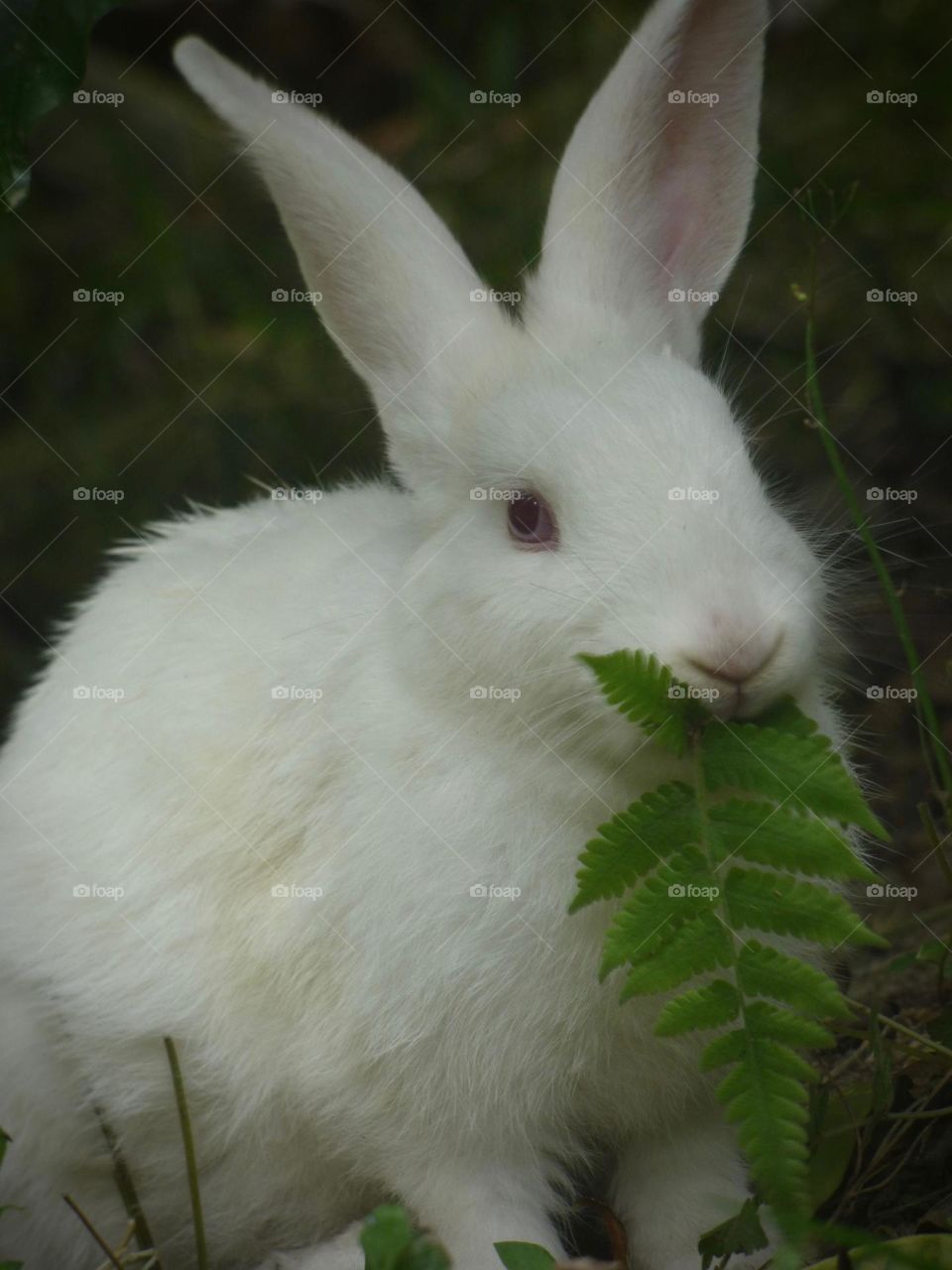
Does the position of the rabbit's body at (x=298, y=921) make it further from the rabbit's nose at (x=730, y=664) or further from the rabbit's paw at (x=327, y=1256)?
the rabbit's nose at (x=730, y=664)

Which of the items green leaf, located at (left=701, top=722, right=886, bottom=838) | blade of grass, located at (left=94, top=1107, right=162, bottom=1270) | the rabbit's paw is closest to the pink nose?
green leaf, located at (left=701, top=722, right=886, bottom=838)

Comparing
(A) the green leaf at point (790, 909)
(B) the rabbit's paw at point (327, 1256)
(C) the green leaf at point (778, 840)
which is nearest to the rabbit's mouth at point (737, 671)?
(C) the green leaf at point (778, 840)

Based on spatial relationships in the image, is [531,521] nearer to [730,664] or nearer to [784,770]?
[730,664]

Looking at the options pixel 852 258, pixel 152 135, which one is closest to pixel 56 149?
pixel 152 135

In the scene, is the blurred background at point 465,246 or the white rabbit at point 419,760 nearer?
the white rabbit at point 419,760

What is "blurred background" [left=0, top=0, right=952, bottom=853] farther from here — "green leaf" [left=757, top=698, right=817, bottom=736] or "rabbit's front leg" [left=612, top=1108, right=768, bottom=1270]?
"green leaf" [left=757, top=698, right=817, bottom=736]

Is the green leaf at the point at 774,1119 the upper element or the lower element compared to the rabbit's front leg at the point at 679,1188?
upper

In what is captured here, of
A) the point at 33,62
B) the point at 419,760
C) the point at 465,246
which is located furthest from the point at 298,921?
the point at 465,246
